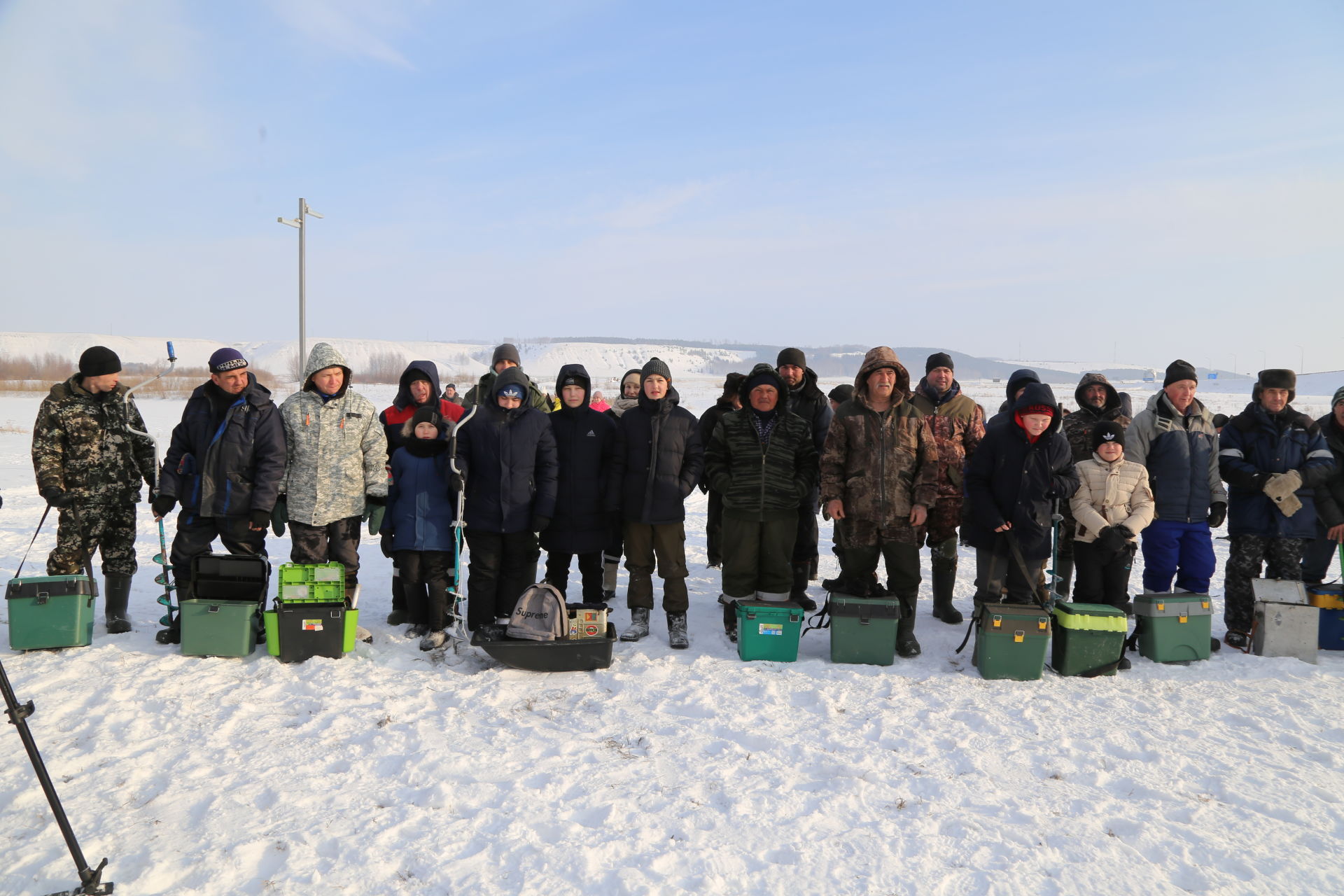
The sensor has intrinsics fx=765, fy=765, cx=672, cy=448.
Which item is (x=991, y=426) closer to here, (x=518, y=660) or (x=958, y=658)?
(x=958, y=658)

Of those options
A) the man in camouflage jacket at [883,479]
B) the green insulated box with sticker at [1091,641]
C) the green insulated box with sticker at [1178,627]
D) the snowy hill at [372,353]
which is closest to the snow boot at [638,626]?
the man in camouflage jacket at [883,479]

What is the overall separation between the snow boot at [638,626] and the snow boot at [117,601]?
3.64m

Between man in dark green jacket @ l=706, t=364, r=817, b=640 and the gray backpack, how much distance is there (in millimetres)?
1318

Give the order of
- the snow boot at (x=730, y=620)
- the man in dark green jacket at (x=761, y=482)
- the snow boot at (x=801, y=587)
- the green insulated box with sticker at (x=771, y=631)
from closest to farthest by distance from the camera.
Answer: the green insulated box with sticker at (x=771, y=631) → the man in dark green jacket at (x=761, y=482) → the snow boot at (x=730, y=620) → the snow boot at (x=801, y=587)

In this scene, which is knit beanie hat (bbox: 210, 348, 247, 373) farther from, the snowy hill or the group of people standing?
the snowy hill

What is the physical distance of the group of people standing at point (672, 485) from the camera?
209 inches

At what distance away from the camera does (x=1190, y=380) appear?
18.6 ft

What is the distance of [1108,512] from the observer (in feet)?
17.6

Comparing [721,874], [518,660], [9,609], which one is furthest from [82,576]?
[721,874]

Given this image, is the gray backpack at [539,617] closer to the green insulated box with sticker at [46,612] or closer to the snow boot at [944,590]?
the green insulated box with sticker at [46,612]

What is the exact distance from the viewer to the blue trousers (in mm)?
5746

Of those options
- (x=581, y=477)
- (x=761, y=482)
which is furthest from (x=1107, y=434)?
(x=581, y=477)

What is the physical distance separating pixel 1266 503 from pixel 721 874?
5248 mm

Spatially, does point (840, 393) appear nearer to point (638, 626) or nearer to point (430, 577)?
point (638, 626)
